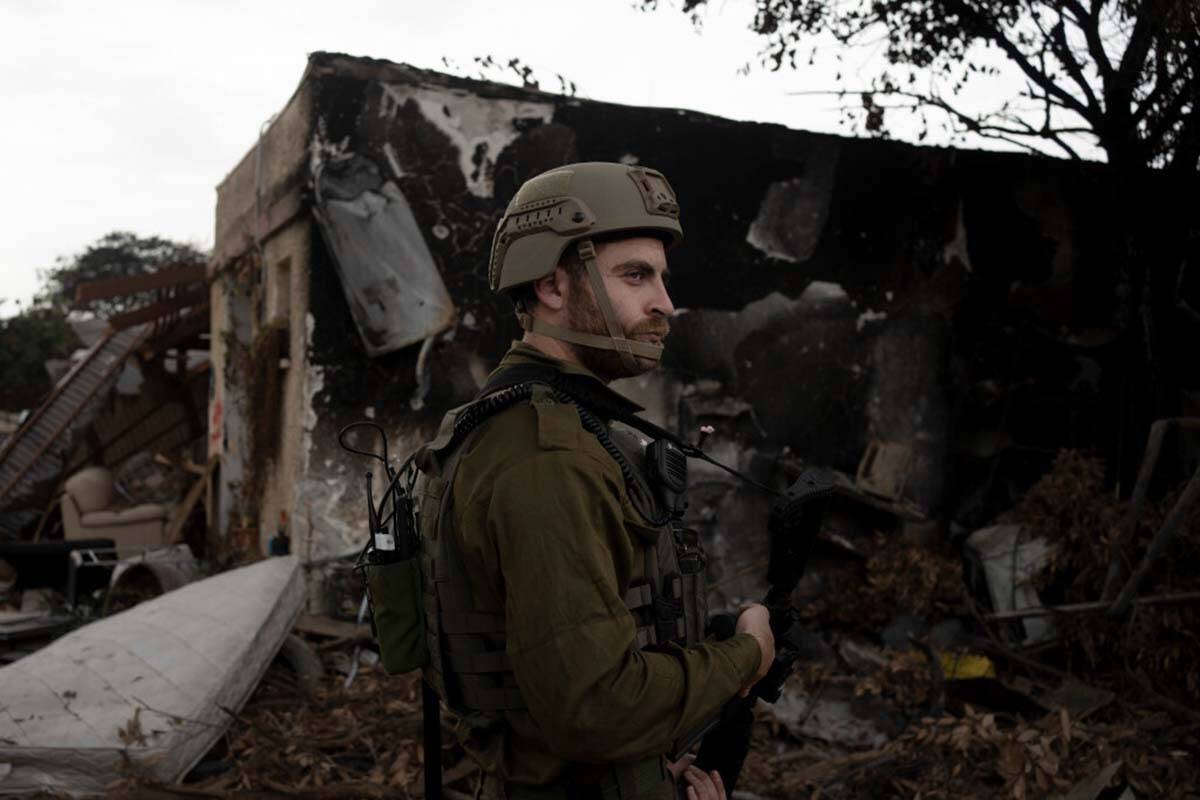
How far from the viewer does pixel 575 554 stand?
1516 millimetres

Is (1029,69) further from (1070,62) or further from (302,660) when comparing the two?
(302,660)

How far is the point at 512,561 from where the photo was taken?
1543 millimetres

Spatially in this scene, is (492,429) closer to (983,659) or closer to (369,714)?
(369,714)

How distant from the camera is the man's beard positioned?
1.87 meters

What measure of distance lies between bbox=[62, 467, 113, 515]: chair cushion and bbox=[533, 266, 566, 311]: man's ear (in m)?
9.20

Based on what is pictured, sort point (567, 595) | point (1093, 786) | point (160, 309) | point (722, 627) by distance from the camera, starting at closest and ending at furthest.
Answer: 1. point (567, 595)
2. point (722, 627)
3. point (1093, 786)
4. point (160, 309)

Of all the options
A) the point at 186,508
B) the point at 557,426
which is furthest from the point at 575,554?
the point at 186,508

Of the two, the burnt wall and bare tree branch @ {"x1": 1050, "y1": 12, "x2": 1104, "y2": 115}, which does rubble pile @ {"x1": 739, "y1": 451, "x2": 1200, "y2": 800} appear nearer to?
the burnt wall

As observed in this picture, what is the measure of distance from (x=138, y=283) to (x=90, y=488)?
2.27 meters

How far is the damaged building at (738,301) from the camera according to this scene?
5.91 meters

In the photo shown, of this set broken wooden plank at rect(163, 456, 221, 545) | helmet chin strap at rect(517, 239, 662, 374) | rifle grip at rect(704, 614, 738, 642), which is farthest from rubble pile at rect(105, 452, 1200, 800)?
broken wooden plank at rect(163, 456, 221, 545)

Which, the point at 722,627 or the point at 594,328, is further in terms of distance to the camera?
the point at 722,627

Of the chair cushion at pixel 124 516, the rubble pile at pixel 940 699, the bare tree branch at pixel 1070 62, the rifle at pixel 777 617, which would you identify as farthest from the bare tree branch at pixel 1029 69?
the chair cushion at pixel 124 516

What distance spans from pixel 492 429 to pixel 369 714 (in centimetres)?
336
